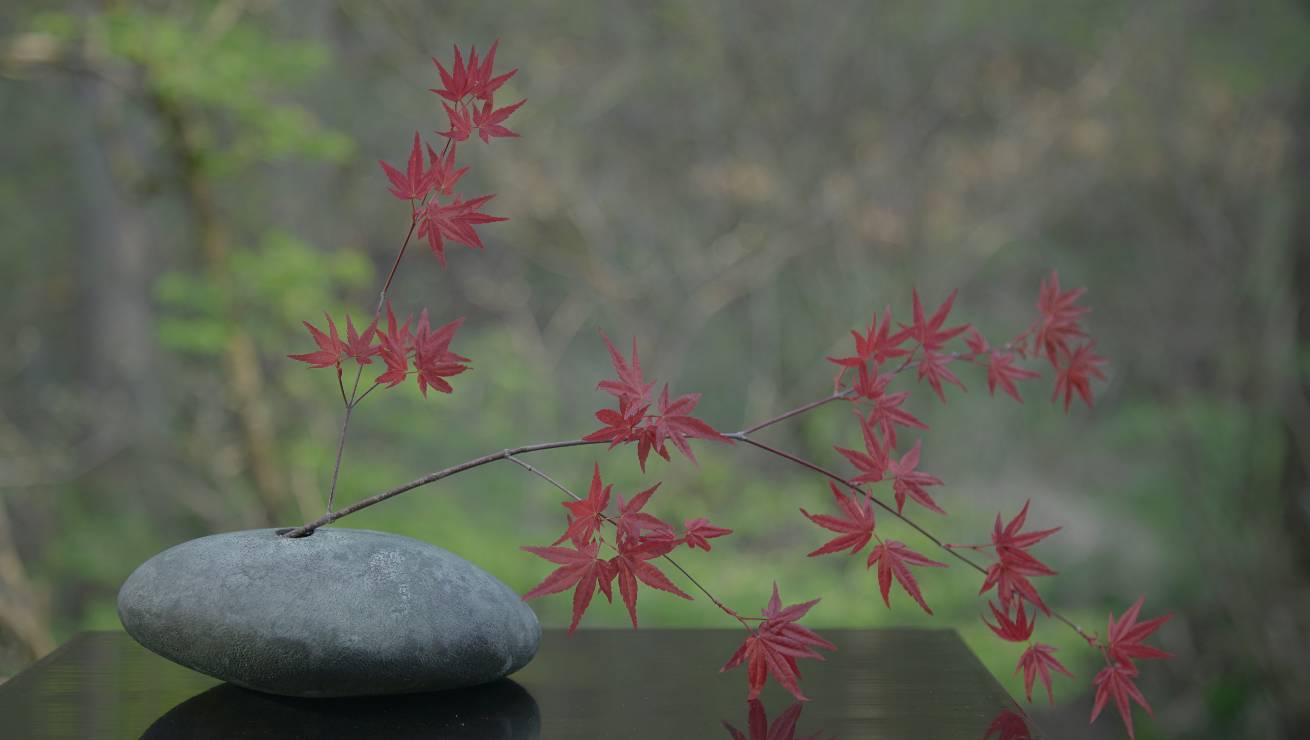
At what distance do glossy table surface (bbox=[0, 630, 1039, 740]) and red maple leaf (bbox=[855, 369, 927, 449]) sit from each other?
0.24 m

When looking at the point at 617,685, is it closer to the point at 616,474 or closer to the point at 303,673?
the point at 303,673

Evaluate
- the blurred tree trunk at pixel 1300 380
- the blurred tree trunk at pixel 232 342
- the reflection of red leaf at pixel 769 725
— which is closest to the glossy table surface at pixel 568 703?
the reflection of red leaf at pixel 769 725

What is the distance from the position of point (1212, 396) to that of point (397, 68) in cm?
321

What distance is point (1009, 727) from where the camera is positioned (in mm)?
1032

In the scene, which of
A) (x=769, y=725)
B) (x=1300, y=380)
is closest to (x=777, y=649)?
(x=769, y=725)

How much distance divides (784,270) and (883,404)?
3.74 meters

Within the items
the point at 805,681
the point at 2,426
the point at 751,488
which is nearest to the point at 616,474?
the point at 751,488

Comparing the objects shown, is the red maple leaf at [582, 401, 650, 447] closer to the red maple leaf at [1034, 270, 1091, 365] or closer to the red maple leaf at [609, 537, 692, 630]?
the red maple leaf at [609, 537, 692, 630]

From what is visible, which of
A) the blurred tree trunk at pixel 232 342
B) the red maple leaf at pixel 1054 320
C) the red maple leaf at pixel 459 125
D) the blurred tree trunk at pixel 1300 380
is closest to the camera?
Result: the red maple leaf at pixel 459 125

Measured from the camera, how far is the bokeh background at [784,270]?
13.3ft

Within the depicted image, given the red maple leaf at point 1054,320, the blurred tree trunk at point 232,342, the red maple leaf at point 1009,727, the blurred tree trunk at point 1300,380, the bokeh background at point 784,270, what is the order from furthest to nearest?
the bokeh background at point 784,270 < the blurred tree trunk at point 1300,380 < the blurred tree trunk at point 232,342 < the red maple leaf at point 1054,320 < the red maple leaf at point 1009,727

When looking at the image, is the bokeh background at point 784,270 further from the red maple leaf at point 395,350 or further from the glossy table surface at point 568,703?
the red maple leaf at point 395,350

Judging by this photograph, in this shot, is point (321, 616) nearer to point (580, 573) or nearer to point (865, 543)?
point (580, 573)

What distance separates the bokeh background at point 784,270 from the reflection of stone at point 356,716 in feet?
8.38
